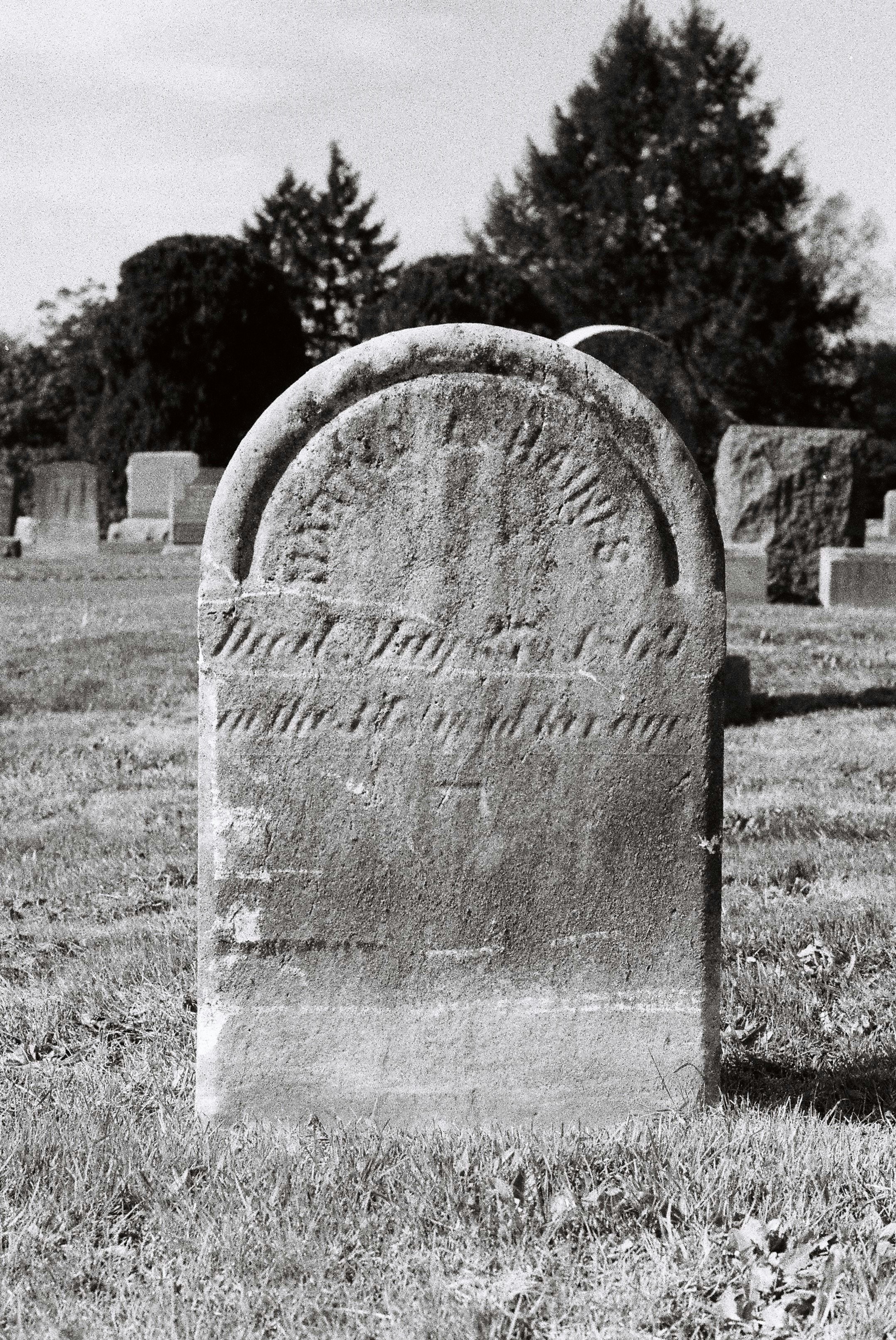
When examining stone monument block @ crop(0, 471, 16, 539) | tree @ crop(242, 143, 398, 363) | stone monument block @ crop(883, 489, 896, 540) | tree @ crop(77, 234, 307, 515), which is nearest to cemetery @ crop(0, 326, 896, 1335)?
stone monument block @ crop(0, 471, 16, 539)

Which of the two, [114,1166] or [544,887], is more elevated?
[544,887]

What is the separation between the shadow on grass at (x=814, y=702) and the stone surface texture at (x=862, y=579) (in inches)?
195

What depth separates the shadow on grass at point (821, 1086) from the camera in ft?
11.2

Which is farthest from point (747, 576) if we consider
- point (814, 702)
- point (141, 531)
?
point (141, 531)

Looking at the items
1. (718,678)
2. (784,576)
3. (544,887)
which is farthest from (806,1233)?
(784,576)

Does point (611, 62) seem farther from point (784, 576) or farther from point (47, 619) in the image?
point (47, 619)

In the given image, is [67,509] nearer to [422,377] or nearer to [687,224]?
[422,377]

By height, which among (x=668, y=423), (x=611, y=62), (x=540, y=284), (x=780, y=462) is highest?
(x=611, y=62)

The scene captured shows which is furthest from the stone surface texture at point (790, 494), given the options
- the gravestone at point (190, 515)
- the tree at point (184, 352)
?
the tree at point (184, 352)

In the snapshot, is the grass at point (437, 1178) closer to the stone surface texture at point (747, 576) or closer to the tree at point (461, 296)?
the stone surface texture at point (747, 576)

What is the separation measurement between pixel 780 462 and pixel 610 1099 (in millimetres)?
12505

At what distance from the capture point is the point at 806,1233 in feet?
8.32

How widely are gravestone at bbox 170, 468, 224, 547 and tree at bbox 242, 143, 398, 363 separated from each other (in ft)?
82.4

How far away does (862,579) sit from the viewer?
47.1ft
